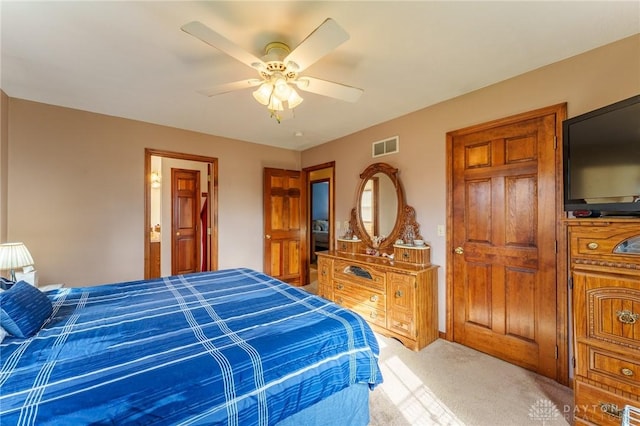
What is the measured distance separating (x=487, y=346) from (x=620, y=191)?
1681 millimetres

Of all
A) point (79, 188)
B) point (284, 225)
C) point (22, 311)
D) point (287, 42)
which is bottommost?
point (22, 311)

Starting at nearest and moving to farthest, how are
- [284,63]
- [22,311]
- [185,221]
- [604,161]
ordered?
1. [22,311]
2. [604,161]
3. [284,63]
4. [185,221]

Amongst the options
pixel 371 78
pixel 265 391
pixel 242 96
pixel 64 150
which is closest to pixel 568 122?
pixel 371 78

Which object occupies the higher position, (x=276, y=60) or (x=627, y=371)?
(x=276, y=60)

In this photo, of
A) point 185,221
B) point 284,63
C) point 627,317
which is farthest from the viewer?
point 185,221

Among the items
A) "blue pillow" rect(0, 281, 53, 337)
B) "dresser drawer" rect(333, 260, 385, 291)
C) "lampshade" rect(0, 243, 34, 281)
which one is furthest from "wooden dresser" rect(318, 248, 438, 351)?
"lampshade" rect(0, 243, 34, 281)

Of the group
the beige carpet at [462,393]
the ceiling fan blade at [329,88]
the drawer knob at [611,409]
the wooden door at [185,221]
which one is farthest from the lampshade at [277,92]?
the wooden door at [185,221]

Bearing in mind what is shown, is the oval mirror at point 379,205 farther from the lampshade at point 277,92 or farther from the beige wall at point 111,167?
the lampshade at point 277,92

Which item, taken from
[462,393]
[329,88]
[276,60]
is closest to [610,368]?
[462,393]

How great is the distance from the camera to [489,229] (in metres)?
2.47

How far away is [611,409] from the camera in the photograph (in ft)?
4.74

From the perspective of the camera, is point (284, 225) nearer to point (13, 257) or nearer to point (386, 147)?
point (386, 147)

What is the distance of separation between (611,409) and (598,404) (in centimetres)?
5

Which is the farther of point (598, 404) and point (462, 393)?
point (462, 393)
